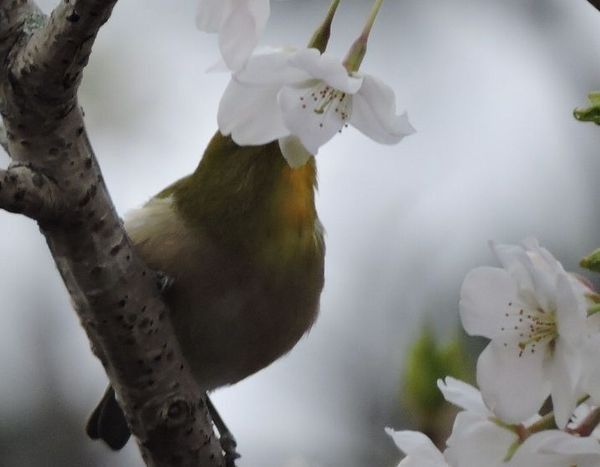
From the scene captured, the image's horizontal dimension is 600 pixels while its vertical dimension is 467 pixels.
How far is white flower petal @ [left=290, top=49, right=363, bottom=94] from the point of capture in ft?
4.17

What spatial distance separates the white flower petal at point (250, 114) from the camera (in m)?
1.35

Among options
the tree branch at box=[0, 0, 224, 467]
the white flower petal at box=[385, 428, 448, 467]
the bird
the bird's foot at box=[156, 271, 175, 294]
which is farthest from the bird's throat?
the white flower petal at box=[385, 428, 448, 467]

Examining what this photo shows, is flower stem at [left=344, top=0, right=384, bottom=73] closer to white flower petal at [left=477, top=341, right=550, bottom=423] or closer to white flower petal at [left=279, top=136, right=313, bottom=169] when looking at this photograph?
white flower petal at [left=279, top=136, right=313, bottom=169]

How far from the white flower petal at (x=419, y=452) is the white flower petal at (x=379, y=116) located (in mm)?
457

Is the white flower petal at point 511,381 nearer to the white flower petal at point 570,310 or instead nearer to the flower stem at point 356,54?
the white flower petal at point 570,310

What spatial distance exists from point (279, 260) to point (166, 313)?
1.69 ft

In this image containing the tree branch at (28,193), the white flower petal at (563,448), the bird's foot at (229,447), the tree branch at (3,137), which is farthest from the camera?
the bird's foot at (229,447)

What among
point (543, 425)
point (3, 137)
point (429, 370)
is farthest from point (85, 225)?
point (543, 425)

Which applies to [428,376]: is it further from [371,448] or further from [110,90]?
[110,90]

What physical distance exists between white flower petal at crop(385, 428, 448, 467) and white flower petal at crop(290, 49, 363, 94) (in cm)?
50

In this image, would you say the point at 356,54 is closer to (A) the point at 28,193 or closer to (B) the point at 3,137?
(A) the point at 28,193

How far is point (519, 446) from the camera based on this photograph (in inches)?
54.5

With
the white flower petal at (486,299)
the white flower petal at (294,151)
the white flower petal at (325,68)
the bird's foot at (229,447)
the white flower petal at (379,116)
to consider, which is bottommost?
the white flower petal at (486,299)

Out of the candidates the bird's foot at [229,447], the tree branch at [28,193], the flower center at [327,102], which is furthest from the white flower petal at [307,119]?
the bird's foot at [229,447]
